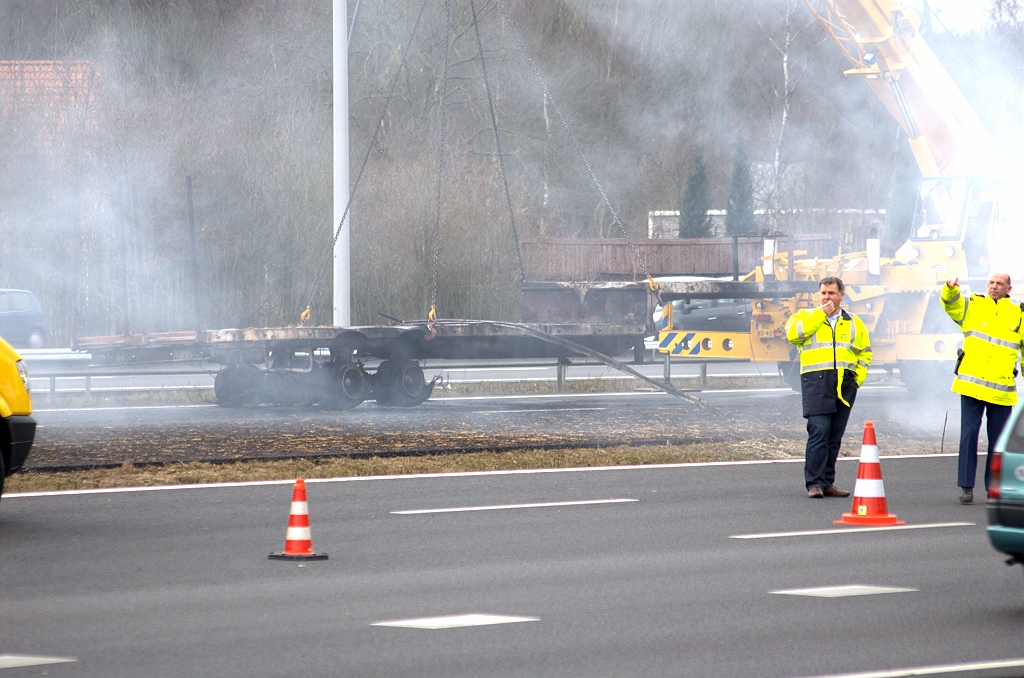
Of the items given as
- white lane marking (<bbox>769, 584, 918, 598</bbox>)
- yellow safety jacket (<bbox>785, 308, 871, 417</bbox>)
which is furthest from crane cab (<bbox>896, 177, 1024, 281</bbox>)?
white lane marking (<bbox>769, 584, 918, 598</bbox>)

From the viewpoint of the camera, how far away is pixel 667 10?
28750mm

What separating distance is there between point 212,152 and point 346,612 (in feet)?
76.9

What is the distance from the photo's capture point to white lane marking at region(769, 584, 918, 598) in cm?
719

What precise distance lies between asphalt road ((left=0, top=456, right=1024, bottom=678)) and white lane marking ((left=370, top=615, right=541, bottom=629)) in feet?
0.22

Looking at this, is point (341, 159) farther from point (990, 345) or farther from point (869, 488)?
point (869, 488)

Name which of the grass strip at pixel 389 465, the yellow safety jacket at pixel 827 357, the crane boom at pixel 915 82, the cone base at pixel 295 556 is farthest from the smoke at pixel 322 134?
the cone base at pixel 295 556

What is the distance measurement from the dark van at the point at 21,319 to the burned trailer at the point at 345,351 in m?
9.14

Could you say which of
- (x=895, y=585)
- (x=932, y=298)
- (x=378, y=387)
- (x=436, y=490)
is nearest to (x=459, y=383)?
(x=378, y=387)

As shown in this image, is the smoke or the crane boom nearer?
the crane boom

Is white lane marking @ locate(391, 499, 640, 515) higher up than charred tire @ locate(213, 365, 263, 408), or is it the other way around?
charred tire @ locate(213, 365, 263, 408)

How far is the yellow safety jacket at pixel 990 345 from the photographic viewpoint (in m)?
10.5

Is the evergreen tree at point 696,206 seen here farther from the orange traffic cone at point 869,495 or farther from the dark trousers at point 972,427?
the orange traffic cone at point 869,495

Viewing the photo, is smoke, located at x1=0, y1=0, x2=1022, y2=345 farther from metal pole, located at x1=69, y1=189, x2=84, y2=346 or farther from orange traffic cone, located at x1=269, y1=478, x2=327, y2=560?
orange traffic cone, located at x1=269, y1=478, x2=327, y2=560

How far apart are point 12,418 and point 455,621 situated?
13.7 ft
